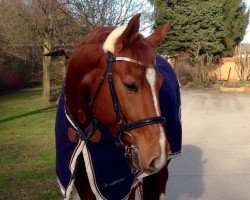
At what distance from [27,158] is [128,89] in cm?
501

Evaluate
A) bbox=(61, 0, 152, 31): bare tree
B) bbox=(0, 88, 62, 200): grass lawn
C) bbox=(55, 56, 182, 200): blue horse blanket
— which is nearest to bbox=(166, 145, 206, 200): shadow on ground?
bbox=(0, 88, 62, 200): grass lawn

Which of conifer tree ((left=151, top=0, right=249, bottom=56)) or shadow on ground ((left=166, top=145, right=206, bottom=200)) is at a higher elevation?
conifer tree ((left=151, top=0, right=249, bottom=56))

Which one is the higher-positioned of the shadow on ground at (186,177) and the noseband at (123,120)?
the noseband at (123,120)

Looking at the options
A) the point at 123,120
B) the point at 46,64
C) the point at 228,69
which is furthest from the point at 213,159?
the point at 228,69

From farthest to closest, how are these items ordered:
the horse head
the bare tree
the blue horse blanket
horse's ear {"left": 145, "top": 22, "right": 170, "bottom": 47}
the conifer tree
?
the conifer tree < the bare tree < the blue horse blanket < horse's ear {"left": 145, "top": 22, "right": 170, "bottom": 47} < the horse head

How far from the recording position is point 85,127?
242 centimetres

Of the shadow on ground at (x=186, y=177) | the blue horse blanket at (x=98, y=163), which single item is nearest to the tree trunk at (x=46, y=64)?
the shadow on ground at (x=186, y=177)

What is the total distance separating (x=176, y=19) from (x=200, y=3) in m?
1.92

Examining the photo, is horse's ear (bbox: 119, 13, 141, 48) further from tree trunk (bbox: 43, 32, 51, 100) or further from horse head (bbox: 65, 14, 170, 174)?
tree trunk (bbox: 43, 32, 51, 100)

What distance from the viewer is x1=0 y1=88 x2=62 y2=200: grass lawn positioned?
Answer: 484 cm

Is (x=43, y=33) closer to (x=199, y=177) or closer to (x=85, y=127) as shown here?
(x=199, y=177)

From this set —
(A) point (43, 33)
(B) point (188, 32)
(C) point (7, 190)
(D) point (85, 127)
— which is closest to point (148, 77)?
(D) point (85, 127)

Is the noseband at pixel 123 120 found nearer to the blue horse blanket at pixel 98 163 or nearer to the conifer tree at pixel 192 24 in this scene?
the blue horse blanket at pixel 98 163

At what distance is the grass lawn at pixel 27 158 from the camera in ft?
15.9
